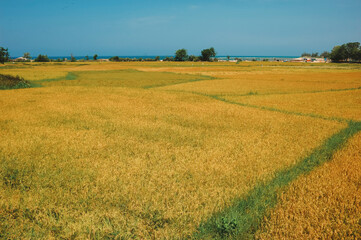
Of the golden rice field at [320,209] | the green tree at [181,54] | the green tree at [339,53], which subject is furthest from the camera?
the green tree at [181,54]

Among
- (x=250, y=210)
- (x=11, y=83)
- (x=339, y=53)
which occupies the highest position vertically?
(x=339, y=53)

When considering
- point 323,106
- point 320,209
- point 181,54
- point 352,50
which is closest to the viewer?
point 320,209

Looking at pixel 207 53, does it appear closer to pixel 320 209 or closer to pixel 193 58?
pixel 193 58

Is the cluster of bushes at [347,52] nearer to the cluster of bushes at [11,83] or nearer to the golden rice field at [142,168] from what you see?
the golden rice field at [142,168]

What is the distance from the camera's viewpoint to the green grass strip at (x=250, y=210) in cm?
338

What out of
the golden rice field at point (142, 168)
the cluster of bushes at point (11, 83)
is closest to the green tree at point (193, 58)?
the cluster of bushes at point (11, 83)

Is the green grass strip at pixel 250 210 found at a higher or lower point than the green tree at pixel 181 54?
lower

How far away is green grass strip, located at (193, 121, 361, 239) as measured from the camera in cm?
338

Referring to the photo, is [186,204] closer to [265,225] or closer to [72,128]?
[265,225]

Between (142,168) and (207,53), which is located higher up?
(207,53)

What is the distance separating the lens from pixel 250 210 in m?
3.91

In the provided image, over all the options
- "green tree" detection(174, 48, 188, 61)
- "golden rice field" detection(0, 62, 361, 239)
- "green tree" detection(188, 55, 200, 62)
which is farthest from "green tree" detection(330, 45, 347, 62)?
"golden rice field" detection(0, 62, 361, 239)

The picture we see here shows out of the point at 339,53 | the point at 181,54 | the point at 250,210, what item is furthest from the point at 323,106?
the point at 339,53

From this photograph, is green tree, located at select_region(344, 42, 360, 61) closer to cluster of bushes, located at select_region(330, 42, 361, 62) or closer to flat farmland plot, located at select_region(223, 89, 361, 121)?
cluster of bushes, located at select_region(330, 42, 361, 62)
